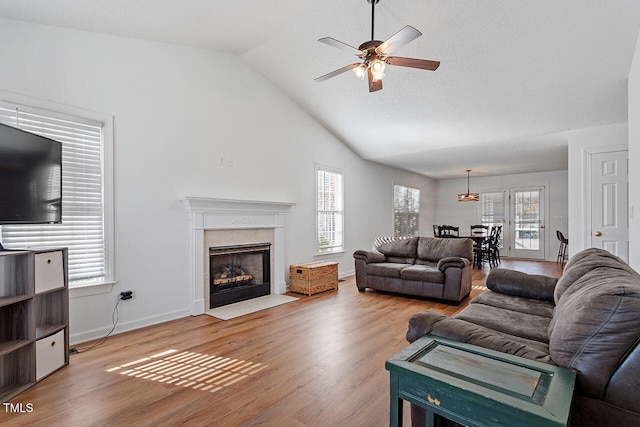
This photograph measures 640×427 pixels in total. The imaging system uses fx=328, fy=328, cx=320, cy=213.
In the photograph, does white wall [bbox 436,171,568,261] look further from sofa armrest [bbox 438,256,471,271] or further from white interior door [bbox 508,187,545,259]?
sofa armrest [bbox 438,256,471,271]

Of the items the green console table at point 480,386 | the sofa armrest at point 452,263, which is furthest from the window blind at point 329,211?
the green console table at point 480,386

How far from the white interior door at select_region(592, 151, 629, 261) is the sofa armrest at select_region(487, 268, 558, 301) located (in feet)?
8.62

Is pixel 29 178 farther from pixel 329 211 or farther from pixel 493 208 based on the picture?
pixel 493 208

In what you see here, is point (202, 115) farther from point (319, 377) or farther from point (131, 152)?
point (319, 377)

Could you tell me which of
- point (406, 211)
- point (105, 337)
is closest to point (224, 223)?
point (105, 337)

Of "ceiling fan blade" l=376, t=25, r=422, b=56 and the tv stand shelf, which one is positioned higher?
"ceiling fan blade" l=376, t=25, r=422, b=56

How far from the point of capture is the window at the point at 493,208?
9680 millimetres

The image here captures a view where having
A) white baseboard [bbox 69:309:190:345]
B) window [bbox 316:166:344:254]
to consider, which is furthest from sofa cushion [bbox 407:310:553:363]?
window [bbox 316:166:344:254]

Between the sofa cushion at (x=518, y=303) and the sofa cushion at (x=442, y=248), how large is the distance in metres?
1.84

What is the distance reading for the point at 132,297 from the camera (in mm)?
3553

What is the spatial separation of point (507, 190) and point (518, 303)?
790cm

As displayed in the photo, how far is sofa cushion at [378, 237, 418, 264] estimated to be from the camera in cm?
541

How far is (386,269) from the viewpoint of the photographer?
16.5 feet

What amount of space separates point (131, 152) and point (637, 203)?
5.16 m
